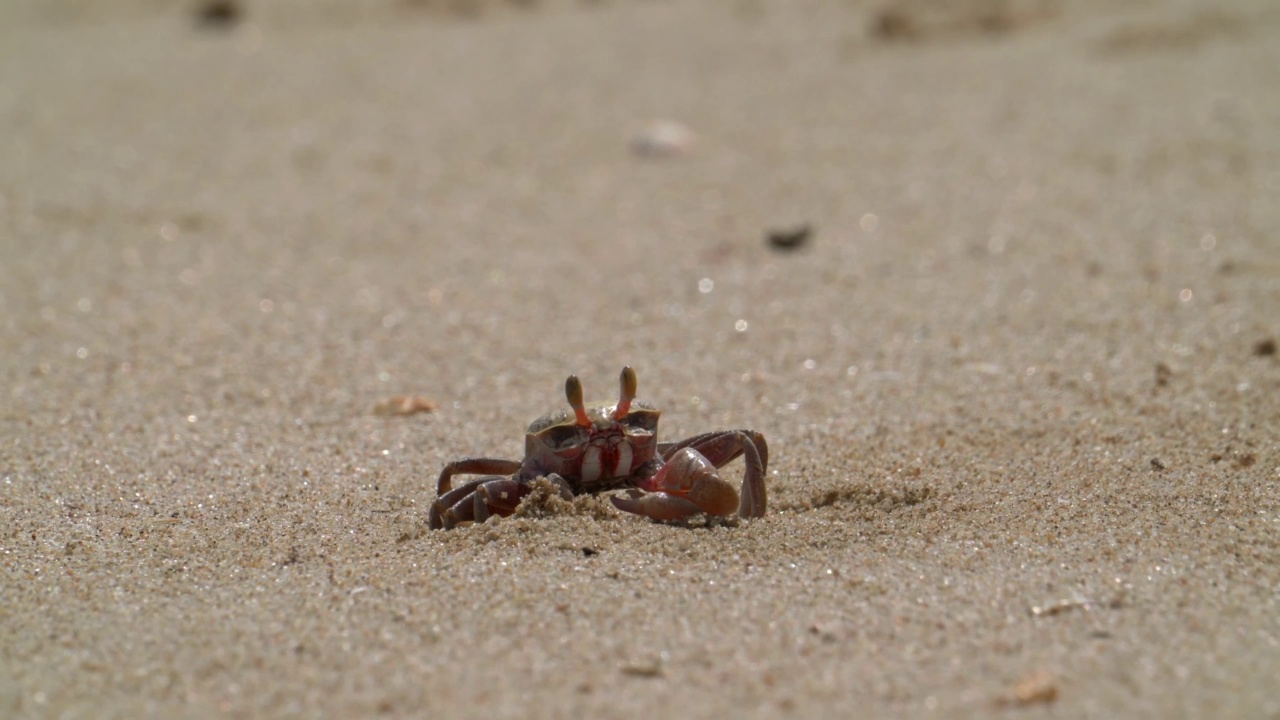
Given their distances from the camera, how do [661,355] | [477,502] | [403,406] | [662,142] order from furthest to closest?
[662,142] → [661,355] → [403,406] → [477,502]

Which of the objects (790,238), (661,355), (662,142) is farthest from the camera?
(662,142)

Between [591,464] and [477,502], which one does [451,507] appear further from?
[591,464]

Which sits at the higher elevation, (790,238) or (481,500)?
(790,238)

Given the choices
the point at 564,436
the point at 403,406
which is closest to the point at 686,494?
the point at 564,436

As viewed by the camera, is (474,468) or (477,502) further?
(474,468)

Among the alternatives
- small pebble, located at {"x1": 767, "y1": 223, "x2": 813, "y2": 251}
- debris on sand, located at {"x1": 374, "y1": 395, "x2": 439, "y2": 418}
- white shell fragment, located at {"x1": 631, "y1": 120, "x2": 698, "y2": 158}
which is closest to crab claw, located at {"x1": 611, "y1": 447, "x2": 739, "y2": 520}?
debris on sand, located at {"x1": 374, "y1": 395, "x2": 439, "y2": 418}
